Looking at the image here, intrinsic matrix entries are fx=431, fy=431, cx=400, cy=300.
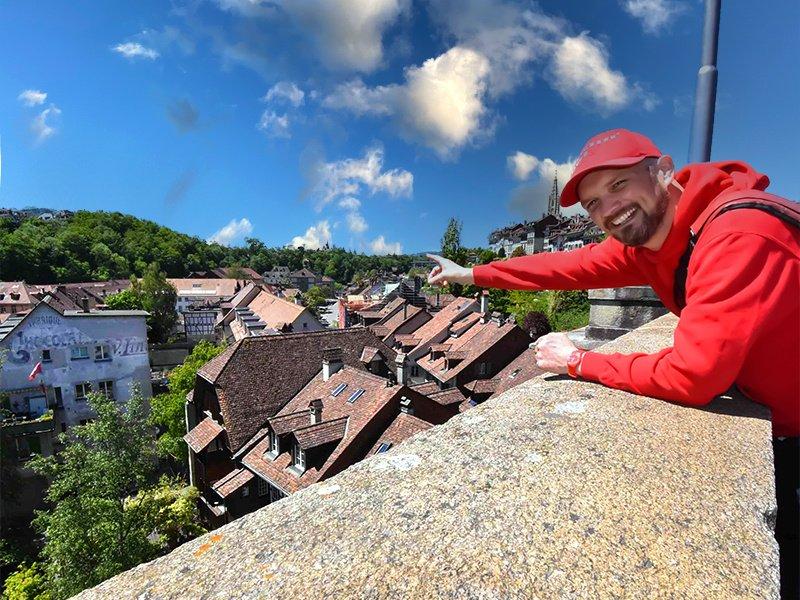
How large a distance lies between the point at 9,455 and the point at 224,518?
12.5 metres

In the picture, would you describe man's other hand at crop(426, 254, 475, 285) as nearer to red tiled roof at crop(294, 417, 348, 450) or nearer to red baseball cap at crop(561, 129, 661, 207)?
red baseball cap at crop(561, 129, 661, 207)

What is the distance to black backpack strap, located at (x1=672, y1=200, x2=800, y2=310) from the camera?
1.52 meters

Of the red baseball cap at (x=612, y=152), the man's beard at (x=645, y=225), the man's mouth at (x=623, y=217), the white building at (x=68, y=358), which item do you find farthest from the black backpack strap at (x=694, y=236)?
the white building at (x=68, y=358)

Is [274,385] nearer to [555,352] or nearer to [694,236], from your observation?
[555,352]

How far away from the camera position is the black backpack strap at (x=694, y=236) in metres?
1.52

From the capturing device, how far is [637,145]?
1.79 m

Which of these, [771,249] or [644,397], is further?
[644,397]

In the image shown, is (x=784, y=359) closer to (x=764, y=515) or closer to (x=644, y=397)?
(x=644, y=397)

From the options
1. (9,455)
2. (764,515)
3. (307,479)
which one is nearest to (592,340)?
(764,515)

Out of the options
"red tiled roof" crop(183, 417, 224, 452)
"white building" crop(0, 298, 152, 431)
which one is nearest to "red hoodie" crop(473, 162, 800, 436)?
"red tiled roof" crop(183, 417, 224, 452)

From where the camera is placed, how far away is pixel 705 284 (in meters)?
1.55

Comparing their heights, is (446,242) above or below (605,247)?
above

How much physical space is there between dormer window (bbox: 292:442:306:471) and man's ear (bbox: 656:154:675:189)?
40.7ft

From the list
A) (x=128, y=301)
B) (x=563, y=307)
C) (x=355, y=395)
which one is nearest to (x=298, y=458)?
(x=355, y=395)
